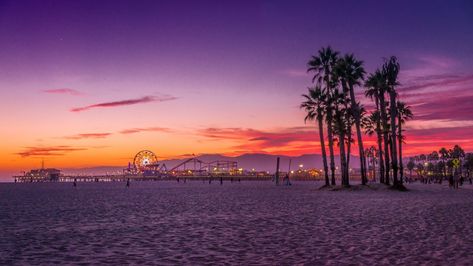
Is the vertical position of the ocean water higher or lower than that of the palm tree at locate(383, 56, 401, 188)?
lower

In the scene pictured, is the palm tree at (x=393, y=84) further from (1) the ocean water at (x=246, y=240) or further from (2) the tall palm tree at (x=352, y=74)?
(1) the ocean water at (x=246, y=240)

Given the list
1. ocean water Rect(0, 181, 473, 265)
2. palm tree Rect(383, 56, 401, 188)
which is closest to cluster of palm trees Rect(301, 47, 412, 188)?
palm tree Rect(383, 56, 401, 188)

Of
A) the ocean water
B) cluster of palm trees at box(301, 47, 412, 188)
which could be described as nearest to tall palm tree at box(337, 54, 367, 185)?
cluster of palm trees at box(301, 47, 412, 188)

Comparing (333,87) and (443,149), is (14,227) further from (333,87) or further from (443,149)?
(443,149)

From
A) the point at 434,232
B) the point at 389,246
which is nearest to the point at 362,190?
the point at 434,232

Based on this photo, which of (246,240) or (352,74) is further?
(352,74)

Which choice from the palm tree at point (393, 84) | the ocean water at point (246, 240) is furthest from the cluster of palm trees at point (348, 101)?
the ocean water at point (246, 240)

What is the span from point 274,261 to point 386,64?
50.3 metres

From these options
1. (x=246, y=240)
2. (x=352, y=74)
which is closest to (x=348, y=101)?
(x=352, y=74)

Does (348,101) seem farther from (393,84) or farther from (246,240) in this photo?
(246,240)

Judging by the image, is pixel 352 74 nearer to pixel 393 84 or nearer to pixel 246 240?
pixel 393 84

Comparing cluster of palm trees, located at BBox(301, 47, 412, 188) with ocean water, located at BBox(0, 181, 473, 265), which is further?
cluster of palm trees, located at BBox(301, 47, 412, 188)

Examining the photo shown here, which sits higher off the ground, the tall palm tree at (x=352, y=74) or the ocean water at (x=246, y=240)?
the tall palm tree at (x=352, y=74)

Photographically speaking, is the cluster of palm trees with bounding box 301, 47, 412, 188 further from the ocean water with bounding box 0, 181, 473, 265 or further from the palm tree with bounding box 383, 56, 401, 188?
the ocean water with bounding box 0, 181, 473, 265
